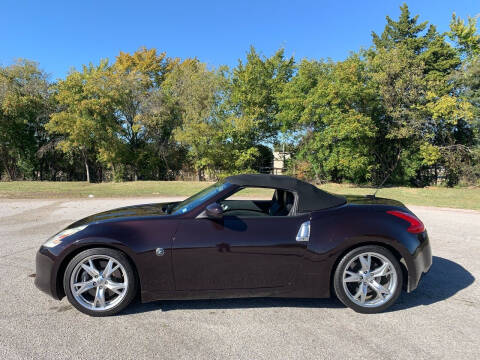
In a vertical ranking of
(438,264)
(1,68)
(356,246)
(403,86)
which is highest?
(1,68)

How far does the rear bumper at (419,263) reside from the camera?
319 cm

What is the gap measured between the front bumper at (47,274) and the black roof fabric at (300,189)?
2.03 m

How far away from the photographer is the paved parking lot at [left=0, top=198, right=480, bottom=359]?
2467mm

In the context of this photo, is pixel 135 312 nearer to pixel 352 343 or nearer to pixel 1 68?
pixel 352 343

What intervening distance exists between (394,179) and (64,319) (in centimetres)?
2597

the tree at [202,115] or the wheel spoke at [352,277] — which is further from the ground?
the tree at [202,115]

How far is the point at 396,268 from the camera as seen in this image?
320cm

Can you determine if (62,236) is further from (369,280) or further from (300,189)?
(369,280)

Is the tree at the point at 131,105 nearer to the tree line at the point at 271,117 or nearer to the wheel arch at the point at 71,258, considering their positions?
the tree line at the point at 271,117

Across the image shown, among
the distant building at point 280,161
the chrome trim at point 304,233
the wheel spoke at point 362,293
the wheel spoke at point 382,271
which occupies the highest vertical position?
the distant building at point 280,161

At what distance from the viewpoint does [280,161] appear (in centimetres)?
2848

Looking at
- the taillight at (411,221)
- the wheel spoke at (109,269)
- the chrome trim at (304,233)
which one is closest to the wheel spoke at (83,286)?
the wheel spoke at (109,269)

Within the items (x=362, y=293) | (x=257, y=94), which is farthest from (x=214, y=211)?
(x=257, y=94)

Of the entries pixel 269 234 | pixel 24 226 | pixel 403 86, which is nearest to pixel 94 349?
pixel 269 234
